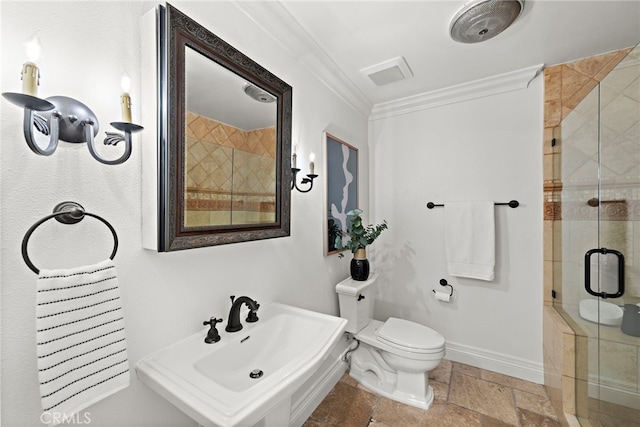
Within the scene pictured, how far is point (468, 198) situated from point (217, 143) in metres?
2.02

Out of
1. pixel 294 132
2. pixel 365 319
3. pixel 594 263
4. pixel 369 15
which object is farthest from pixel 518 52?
pixel 365 319

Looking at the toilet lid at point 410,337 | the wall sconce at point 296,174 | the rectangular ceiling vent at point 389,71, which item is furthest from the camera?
the rectangular ceiling vent at point 389,71

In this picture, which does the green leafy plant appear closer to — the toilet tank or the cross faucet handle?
A: the toilet tank

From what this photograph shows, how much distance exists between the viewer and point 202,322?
110 centimetres

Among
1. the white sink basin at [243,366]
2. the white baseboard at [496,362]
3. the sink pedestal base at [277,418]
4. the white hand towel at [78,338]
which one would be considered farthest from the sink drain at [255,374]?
the white baseboard at [496,362]

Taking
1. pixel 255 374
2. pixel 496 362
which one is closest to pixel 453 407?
pixel 496 362

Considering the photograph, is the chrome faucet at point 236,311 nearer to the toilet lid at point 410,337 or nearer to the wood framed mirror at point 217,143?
the wood framed mirror at point 217,143

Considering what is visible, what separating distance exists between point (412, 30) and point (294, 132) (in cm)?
91

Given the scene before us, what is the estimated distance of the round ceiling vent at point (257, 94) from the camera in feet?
4.18

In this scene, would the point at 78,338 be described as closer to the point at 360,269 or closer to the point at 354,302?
the point at 354,302

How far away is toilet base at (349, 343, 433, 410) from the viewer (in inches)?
69.7

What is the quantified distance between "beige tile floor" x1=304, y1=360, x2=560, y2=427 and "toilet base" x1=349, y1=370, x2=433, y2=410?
0.09ft

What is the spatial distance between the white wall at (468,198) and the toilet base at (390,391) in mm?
690

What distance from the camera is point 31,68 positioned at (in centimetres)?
59
